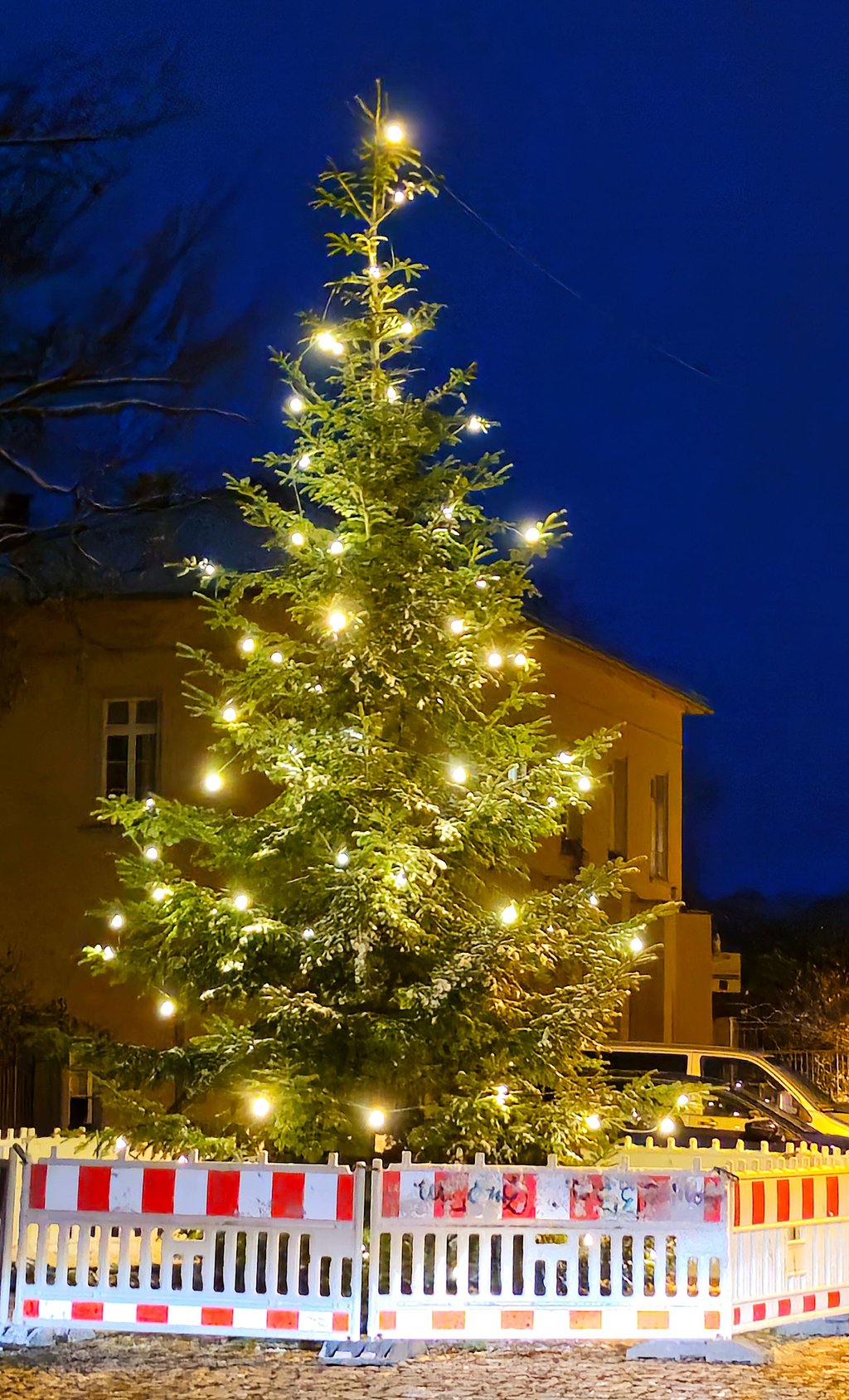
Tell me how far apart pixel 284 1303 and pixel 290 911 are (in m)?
3.06

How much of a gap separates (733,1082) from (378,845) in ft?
34.1

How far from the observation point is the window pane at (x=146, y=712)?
77.3 ft

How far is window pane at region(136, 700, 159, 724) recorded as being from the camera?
23.6m

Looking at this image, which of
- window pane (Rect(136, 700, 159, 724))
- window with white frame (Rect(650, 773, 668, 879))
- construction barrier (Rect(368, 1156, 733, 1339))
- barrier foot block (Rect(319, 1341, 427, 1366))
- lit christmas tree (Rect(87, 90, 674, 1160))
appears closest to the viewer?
barrier foot block (Rect(319, 1341, 427, 1366))

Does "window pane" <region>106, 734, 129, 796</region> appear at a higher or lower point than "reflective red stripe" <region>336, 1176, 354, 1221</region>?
higher

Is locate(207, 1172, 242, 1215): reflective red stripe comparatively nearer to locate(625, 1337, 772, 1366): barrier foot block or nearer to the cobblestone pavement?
the cobblestone pavement

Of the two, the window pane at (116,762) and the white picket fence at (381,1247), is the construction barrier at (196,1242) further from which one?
the window pane at (116,762)

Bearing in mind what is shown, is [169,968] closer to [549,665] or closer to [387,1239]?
[387,1239]

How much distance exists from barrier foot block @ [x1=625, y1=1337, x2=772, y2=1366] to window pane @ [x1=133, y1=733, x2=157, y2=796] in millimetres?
14687

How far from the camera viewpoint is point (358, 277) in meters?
12.7

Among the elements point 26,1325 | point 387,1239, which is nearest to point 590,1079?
point 387,1239

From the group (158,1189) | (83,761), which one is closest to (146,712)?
(83,761)

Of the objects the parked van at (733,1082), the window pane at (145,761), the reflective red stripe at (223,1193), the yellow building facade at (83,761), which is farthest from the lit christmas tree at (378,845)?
the window pane at (145,761)

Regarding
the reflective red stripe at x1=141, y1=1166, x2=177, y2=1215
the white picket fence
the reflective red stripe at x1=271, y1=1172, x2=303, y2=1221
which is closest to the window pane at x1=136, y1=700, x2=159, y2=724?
the white picket fence
